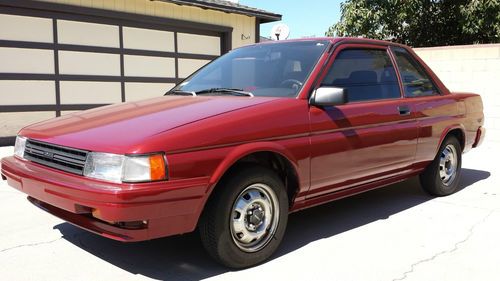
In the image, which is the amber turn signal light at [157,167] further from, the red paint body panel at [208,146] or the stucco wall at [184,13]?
the stucco wall at [184,13]

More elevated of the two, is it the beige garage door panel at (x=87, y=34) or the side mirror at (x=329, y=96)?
the beige garage door panel at (x=87, y=34)

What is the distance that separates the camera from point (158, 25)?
11703mm

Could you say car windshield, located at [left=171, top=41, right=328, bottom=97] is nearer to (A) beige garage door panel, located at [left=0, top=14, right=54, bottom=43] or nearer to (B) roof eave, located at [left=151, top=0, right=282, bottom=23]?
(A) beige garage door panel, located at [left=0, top=14, right=54, bottom=43]

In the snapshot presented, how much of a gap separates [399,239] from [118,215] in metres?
2.43

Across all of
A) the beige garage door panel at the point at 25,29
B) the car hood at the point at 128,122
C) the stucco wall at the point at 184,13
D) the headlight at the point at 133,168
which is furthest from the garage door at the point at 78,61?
the headlight at the point at 133,168

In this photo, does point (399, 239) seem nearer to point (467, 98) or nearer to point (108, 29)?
point (467, 98)

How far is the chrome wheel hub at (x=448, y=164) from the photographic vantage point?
18.6 feet

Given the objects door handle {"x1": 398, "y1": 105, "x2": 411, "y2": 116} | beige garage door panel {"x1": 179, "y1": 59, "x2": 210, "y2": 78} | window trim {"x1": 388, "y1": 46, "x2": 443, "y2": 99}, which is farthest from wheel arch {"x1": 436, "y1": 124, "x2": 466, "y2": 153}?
beige garage door panel {"x1": 179, "y1": 59, "x2": 210, "y2": 78}

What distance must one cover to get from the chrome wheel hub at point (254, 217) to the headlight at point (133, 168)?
2.14 ft

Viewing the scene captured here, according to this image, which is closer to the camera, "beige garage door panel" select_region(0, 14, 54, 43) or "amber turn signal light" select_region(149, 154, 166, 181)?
"amber turn signal light" select_region(149, 154, 166, 181)

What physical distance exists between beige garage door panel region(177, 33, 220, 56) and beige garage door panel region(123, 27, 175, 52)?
0.28m

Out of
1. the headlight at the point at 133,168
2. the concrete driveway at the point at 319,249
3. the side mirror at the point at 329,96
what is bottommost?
the concrete driveway at the point at 319,249

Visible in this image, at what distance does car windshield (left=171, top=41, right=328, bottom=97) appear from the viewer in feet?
13.5

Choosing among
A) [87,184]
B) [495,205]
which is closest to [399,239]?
[495,205]
